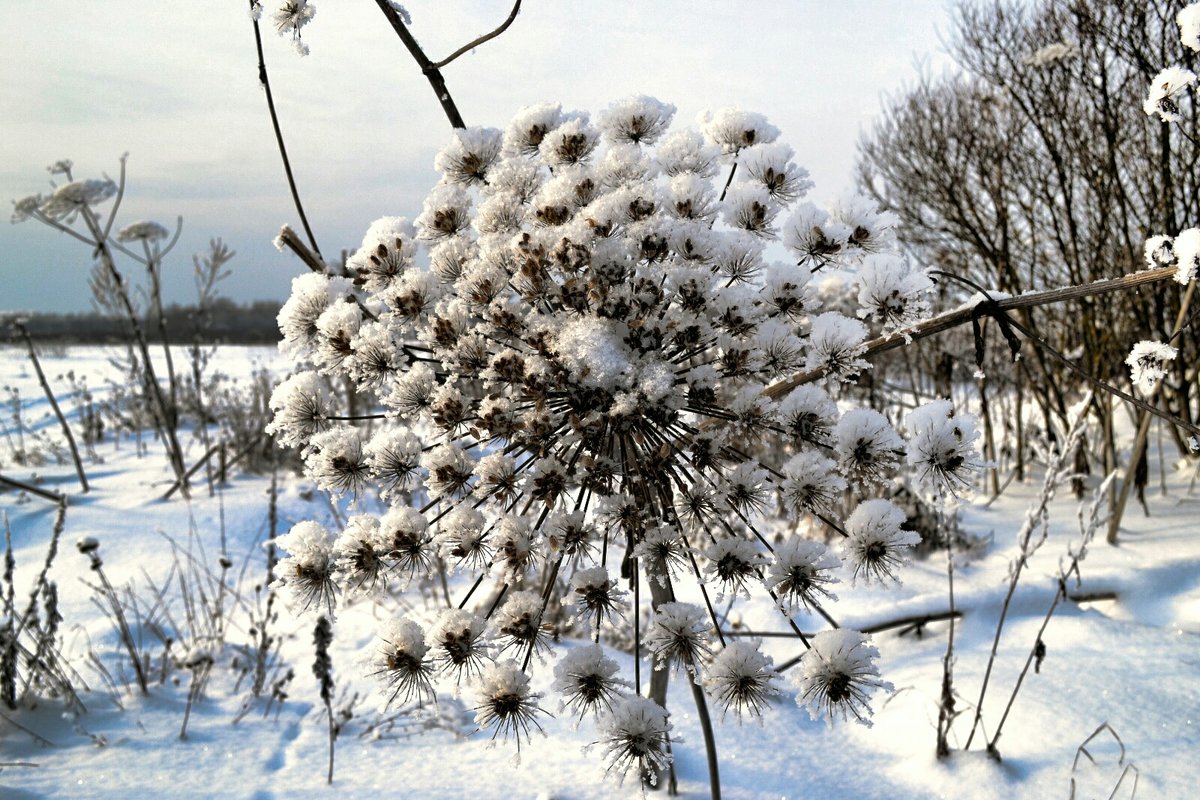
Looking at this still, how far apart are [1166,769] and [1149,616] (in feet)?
5.23

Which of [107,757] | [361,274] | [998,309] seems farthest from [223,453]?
[998,309]

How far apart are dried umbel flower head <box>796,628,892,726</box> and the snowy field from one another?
1.93ft

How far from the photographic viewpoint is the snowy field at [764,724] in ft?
7.16

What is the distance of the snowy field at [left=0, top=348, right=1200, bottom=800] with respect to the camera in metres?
2.18

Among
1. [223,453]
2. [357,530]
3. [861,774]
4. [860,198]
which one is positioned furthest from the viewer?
[223,453]

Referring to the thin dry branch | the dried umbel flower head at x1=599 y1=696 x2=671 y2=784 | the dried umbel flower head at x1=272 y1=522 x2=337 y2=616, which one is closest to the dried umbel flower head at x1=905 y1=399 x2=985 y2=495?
the thin dry branch

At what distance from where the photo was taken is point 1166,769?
2.09 m

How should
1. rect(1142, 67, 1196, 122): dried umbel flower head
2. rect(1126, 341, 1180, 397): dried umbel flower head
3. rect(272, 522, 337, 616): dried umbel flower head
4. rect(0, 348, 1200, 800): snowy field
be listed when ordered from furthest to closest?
rect(0, 348, 1200, 800): snowy field, rect(1142, 67, 1196, 122): dried umbel flower head, rect(272, 522, 337, 616): dried umbel flower head, rect(1126, 341, 1180, 397): dried umbel flower head

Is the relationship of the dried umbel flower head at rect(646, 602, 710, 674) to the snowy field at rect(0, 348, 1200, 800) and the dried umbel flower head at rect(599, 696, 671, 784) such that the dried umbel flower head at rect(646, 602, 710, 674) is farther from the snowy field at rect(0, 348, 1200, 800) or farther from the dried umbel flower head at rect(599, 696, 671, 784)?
the snowy field at rect(0, 348, 1200, 800)

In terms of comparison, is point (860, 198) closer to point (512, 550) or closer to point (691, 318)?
point (691, 318)

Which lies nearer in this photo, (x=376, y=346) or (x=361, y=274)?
(x=376, y=346)

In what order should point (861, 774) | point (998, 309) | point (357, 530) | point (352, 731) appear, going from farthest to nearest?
point (352, 731)
point (861, 774)
point (357, 530)
point (998, 309)

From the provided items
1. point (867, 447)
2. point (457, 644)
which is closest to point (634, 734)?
point (457, 644)

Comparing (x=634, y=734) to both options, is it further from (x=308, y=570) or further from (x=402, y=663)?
(x=308, y=570)
